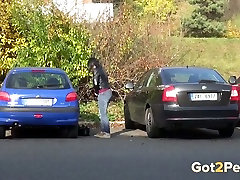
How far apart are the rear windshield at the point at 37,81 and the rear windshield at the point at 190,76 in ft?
6.78

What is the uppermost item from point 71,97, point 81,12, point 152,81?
point 81,12

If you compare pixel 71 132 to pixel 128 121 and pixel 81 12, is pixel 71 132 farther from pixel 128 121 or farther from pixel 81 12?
pixel 81 12

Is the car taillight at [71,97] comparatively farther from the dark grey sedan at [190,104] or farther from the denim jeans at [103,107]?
the dark grey sedan at [190,104]

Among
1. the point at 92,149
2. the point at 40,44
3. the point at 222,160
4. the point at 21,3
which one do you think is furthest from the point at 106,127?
the point at 21,3

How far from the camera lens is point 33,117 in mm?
11359

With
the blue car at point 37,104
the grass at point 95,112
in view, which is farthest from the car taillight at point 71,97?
the grass at point 95,112

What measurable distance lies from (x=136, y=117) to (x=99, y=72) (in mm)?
1437

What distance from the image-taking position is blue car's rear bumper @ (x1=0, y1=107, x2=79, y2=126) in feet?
37.2

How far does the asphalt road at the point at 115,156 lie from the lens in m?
8.04

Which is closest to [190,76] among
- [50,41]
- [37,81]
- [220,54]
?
[37,81]

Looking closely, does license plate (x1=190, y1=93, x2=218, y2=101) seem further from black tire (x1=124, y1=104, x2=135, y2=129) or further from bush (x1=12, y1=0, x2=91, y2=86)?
bush (x1=12, y1=0, x2=91, y2=86)

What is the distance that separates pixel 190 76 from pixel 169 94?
999 millimetres

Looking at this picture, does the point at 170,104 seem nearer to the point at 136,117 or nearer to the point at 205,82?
the point at 205,82

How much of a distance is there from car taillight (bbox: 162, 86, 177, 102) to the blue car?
5.68 feet
